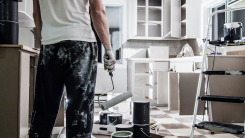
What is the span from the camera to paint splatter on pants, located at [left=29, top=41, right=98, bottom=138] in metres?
0.93

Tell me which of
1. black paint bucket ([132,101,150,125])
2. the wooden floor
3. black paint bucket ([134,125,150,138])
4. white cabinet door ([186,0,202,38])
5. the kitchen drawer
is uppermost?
white cabinet door ([186,0,202,38])

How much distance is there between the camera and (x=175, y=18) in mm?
4406

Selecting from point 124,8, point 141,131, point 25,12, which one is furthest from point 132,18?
point 141,131

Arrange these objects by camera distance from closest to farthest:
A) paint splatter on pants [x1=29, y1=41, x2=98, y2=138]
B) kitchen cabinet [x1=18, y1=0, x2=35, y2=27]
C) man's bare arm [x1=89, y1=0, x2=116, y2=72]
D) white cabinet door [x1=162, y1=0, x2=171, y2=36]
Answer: paint splatter on pants [x1=29, y1=41, x2=98, y2=138] < man's bare arm [x1=89, y1=0, x2=116, y2=72] < kitchen cabinet [x1=18, y1=0, x2=35, y2=27] < white cabinet door [x1=162, y1=0, x2=171, y2=36]

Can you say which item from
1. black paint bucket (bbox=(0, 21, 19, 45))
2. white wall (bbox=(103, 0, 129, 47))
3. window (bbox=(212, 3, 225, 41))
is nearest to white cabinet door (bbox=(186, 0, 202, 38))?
window (bbox=(212, 3, 225, 41))

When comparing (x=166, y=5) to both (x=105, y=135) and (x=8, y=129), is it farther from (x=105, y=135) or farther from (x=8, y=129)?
(x=8, y=129)

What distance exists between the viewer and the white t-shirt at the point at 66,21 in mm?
950

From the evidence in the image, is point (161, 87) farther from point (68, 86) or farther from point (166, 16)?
point (68, 86)

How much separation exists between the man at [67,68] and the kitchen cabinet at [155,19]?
3.57 meters

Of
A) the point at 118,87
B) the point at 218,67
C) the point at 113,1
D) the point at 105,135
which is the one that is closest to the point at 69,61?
the point at 105,135

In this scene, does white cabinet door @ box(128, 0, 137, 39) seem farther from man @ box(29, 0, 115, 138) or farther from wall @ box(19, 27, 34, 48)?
man @ box(29, 0, 115, 138)

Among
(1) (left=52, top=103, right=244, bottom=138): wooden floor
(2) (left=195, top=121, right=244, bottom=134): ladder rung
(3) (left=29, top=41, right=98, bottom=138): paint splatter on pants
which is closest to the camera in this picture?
(3) (left=29, top=41, right=98, bottom=138): paint splatter on pants

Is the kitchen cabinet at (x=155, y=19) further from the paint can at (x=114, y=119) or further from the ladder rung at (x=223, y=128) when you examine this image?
the paint can at (x=114, y=119)

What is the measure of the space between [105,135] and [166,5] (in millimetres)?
3315
